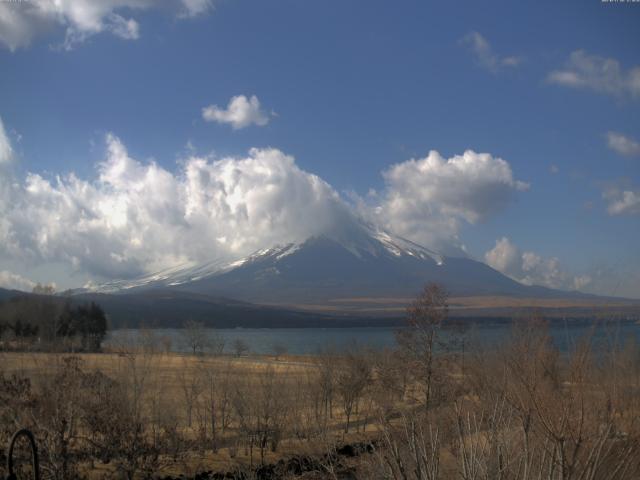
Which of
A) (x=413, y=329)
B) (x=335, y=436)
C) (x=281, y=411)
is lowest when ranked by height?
(x=335, y=436)

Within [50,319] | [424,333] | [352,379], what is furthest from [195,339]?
[424,333]

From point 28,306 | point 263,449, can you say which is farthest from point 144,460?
point 28,306

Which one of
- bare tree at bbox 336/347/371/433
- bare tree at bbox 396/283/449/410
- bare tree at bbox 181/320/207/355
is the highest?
bare tree at bbox 396/283/449/410

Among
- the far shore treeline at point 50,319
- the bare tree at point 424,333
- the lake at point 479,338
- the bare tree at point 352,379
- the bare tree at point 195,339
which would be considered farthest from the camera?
the bare tree at point 195,339

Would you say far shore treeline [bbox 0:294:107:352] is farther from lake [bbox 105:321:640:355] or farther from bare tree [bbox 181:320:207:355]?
bare tree [bbox 181:320:207:355]

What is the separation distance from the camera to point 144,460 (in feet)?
60.8

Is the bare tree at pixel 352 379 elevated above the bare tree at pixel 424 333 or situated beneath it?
situated beneath

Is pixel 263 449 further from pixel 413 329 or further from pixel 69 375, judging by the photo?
pixel 413 329

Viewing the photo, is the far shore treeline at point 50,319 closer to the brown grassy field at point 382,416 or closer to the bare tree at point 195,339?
the bare tree at point 195,339

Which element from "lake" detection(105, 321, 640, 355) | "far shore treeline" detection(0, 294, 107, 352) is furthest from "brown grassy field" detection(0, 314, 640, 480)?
"far shore treeline" detection(0, 294, 107, 352)

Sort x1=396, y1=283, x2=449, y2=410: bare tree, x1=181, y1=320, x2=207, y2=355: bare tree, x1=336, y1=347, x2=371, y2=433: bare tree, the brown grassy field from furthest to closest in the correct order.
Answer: x1=181, y1=320, x2=207, y2=355: bare tree → x1=336, y1=347, x2=371, y2=433: bare tree → x1=396, y1=283, x2=449, y2=410: bare tree → the brown grassy field

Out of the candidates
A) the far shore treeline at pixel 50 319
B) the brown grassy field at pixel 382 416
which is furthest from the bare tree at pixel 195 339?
the brown grassy field at pixel 382 416

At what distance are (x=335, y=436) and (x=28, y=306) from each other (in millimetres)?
70950

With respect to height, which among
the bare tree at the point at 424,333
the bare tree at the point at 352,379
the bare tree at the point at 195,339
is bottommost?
the bare tree at the point at 195,339
